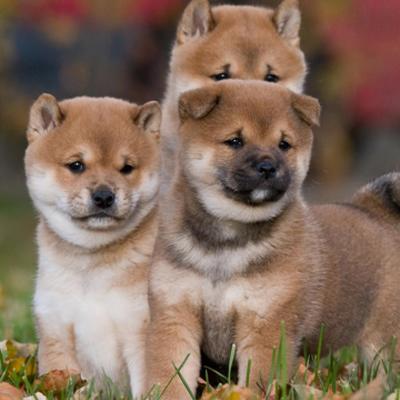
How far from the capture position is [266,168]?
201 inches

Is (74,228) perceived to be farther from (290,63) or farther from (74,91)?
(74,91)

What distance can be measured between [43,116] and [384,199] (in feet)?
6.35

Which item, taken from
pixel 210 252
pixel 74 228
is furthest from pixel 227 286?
pixel 74 228

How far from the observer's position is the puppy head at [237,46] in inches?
280

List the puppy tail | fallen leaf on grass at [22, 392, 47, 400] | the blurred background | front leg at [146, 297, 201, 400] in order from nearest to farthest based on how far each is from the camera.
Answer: fallen leaf on grass at [22, 392, 47, 400], front leg at [146, 297, 201, 400], the puppy tail, the blurred background

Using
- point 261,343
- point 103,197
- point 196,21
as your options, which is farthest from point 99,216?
point 196,21

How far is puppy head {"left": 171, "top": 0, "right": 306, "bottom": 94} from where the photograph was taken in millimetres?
7109

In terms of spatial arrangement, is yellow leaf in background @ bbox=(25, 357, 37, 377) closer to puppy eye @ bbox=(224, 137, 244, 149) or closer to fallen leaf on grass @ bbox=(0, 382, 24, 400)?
fallen leaf on grass @ bbox=(0, 382, 24, 400)

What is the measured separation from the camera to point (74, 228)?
5.80 m

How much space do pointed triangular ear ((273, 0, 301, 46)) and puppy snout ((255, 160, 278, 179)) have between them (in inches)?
98.8

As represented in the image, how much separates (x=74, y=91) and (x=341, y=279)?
13379mm

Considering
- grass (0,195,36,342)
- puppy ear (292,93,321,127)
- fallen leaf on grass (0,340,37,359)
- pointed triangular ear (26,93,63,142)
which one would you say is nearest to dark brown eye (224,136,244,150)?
puppy ear (292,93,321,127)

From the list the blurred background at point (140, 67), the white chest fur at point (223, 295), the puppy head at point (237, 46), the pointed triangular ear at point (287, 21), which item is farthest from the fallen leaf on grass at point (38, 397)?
the blurred background at point (140, 67)

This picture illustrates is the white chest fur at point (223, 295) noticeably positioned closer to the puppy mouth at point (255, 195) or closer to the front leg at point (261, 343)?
the front leg at point (261, 343)
